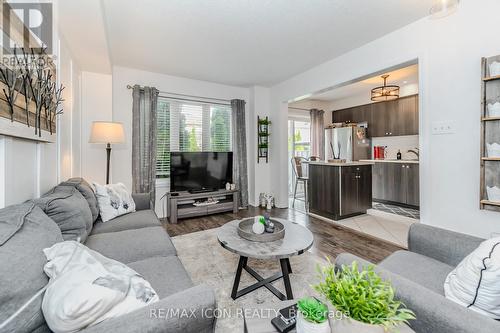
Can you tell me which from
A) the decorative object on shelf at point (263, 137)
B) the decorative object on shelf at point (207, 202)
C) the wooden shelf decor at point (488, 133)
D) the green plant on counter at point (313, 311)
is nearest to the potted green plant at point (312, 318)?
the green plant on counter at point (313, 311)

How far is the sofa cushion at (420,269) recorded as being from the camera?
4.08 ft

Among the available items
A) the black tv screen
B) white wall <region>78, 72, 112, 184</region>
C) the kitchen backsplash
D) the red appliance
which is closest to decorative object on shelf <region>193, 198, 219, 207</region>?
the black tv screen

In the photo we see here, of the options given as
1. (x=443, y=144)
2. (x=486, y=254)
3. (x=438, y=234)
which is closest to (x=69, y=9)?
(x=486, y=254)

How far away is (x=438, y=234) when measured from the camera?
151cm

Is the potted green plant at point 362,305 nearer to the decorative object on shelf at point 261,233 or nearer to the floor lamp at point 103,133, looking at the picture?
the decorative object on shelf at point 261,233

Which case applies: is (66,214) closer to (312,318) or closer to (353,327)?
(312,318)

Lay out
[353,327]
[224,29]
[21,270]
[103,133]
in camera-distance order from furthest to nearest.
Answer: [103,133] → [224,29] → [21,270] → [353,327]

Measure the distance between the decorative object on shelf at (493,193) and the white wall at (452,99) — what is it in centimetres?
14

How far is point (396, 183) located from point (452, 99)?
9.84 feet

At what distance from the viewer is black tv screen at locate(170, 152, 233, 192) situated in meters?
3.96

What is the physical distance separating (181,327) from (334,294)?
1.79 ft

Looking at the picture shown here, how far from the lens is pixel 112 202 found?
96.3 inches

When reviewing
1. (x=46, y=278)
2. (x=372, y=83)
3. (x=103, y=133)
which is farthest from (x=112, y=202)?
(x=372, y=83)

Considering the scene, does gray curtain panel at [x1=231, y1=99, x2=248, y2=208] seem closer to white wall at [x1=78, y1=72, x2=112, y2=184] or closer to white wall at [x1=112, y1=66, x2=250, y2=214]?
white wall at [x1=112, y1=66, x2=250, y2=214]
